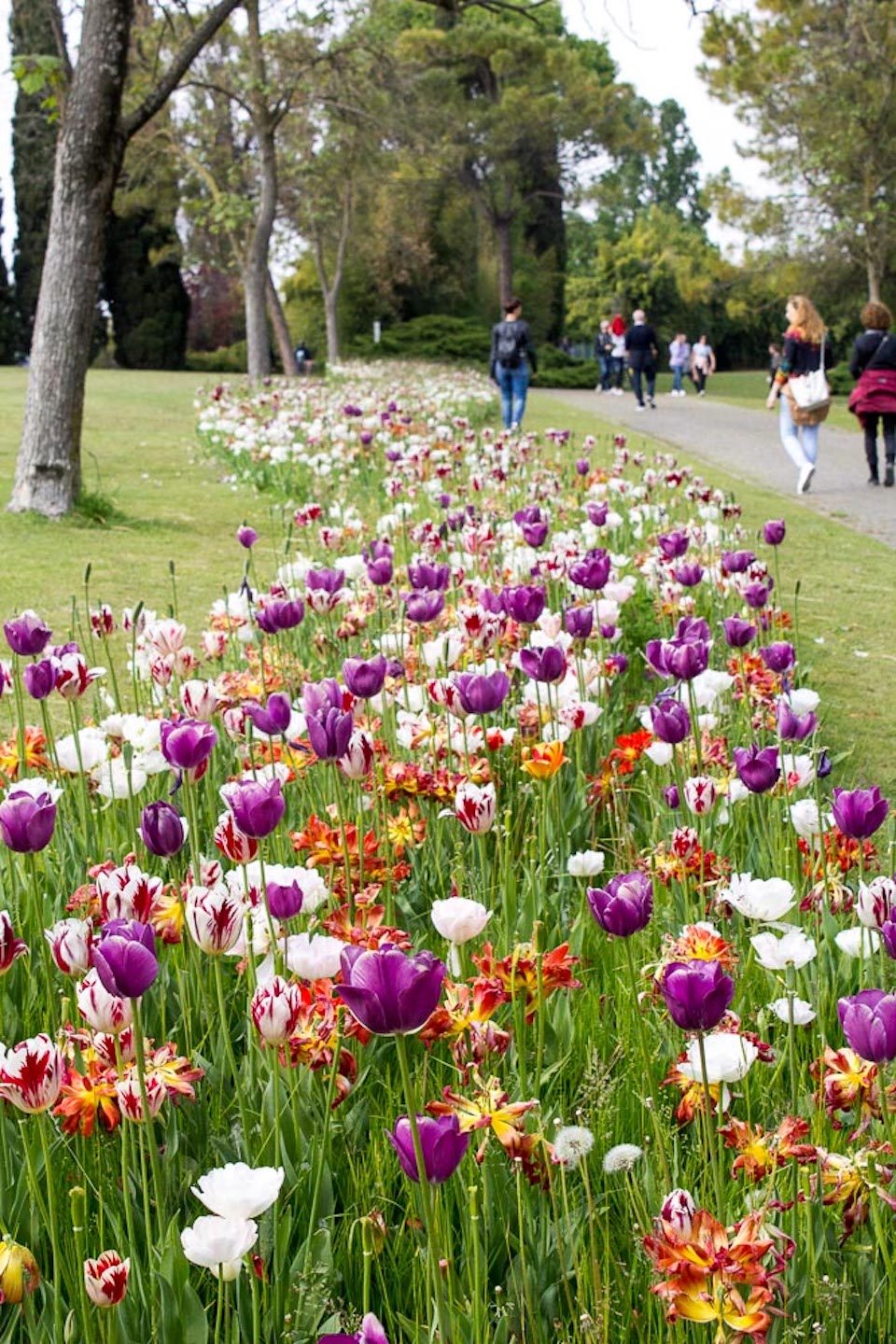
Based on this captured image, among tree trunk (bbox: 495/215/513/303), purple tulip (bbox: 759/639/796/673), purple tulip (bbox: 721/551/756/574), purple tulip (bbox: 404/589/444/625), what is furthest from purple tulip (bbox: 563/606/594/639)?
tree trunk (bbox: 495/215/513/303)

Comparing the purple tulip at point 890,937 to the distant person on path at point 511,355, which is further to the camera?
the distant person on path at point 511,355

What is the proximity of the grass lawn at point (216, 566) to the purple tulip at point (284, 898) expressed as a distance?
263cm

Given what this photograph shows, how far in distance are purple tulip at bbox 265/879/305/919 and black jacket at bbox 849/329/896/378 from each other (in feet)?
37.8

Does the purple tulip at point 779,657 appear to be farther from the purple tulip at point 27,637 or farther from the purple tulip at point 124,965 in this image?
the purple tulip at point 124,965

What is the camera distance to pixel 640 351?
2558 centimetres

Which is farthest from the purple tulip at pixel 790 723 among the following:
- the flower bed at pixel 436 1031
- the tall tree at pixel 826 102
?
the tall tree at pixel 826 102

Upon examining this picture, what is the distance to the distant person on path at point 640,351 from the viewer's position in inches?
987

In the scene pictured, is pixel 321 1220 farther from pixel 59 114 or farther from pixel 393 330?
pixel 393 330

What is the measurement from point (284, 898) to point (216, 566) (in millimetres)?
6776

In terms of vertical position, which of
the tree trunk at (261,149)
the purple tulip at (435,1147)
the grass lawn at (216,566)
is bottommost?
the grass lawn at (216,566)

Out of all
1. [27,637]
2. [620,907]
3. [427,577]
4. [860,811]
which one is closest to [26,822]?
[620,907]

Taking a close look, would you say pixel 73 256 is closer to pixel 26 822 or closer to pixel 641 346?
pixel 26 822

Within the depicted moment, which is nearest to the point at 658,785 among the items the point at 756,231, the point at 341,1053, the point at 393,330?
the point at 341,1053

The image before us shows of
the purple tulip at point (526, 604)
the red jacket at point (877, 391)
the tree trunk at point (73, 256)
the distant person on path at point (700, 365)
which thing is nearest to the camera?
the purple tulip at point (526, 604)
